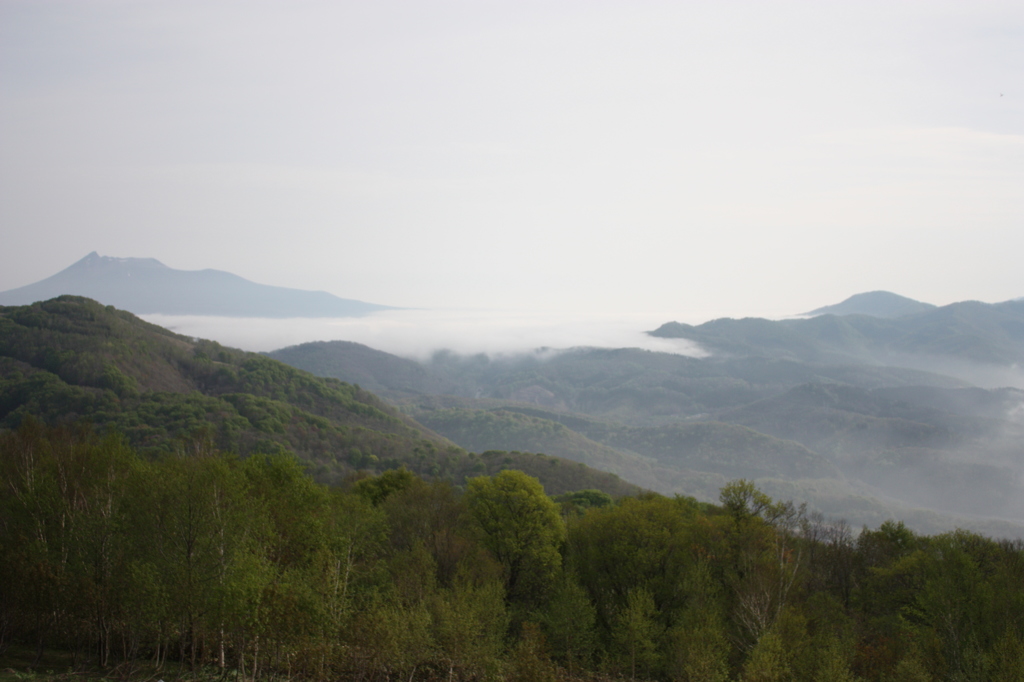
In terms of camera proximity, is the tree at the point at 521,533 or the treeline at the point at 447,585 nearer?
the treeline at the point at 447,585

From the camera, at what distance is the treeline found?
25688mm

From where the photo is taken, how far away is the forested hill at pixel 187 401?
111 meters

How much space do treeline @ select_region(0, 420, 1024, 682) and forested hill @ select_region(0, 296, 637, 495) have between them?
212 feet

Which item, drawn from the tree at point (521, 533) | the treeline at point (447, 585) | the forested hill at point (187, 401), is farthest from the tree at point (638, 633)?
the forested hill at point (187, 401)

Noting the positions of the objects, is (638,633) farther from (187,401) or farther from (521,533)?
(187,401)

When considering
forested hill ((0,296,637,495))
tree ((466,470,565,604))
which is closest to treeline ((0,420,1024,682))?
tree ((466,470,565,604))

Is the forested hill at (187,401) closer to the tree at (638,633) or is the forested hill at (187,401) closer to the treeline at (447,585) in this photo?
the treeline at (447,585)

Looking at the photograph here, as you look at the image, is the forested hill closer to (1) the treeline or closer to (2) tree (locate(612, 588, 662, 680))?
(1) the treeline

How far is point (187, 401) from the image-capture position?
411 feet

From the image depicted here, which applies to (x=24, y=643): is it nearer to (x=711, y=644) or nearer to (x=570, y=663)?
(x=570, y=663)

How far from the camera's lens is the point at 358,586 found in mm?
34812

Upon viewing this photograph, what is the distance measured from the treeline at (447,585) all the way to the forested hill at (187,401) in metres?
64.5

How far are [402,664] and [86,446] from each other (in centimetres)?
2450

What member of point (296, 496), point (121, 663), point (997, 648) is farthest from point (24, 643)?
point (997, 648)
